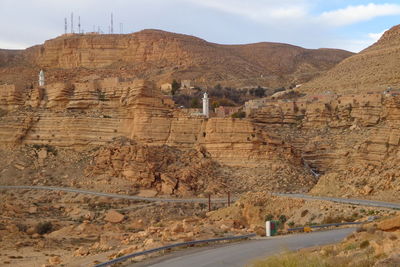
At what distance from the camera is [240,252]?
18.3m

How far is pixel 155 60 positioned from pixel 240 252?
77.6 meters

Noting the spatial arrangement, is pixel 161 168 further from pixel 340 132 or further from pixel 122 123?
pixel 340 132

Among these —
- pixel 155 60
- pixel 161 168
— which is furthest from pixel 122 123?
pixel 155 60

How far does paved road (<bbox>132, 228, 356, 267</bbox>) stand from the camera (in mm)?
16969

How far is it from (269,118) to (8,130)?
19.2 meters

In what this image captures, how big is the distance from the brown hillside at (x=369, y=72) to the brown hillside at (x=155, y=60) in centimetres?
1967

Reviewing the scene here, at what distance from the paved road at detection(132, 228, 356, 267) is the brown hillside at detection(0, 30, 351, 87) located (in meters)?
63.5

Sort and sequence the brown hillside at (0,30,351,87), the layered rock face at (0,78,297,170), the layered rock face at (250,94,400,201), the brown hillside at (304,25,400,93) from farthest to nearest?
the brown hillside at (0,30,351,87), the brown hillside at (304,25,400,93), the layered rock face at (0,78,297,170), the layered rock face at (250,94,400,201)

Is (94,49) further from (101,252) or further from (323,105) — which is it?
(101,252)

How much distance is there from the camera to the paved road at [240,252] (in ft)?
55.7

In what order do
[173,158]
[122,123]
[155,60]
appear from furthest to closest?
[155,60] → [122,123] → [173,158]

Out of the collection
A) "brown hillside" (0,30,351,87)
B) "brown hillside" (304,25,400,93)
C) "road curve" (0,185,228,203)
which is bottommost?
"road curve" (0,185,228,203)

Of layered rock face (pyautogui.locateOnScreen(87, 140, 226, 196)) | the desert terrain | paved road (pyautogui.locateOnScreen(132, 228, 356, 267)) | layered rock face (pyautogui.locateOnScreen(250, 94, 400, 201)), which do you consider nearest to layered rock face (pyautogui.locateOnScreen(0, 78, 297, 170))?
the desert terrain

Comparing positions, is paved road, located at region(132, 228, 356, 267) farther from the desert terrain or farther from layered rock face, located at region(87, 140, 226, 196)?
layered rock face, located at region(87, 140, 226, 196)
